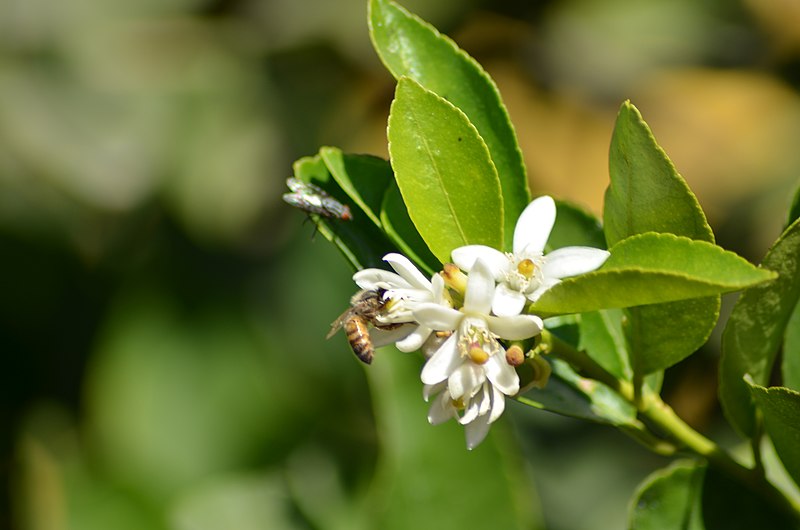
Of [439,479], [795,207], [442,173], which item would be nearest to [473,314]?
[442,173]

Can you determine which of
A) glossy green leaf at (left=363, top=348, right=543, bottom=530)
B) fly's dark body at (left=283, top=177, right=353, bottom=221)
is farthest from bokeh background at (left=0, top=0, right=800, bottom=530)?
fly's dark body at (left=283, top=177, right=353, bottom=221)

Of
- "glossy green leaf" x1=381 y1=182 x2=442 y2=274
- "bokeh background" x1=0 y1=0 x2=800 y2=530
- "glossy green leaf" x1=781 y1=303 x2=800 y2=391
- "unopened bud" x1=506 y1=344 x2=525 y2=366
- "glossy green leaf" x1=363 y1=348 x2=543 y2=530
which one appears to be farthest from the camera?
"bokeh background" x1=0 y1=0 x2=800 y2=530

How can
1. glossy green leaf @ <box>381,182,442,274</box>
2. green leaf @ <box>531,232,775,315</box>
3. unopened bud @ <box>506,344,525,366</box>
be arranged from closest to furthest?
green leaf @ <box>531,232,775,315</box> → unopened bud @ <box>506,344,525,366</box> → glossy green leaf @ <box>381,182,442,274</box>

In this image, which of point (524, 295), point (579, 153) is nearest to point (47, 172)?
point (579, 153)

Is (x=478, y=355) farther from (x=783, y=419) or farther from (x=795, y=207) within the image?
(x=795, y=207)

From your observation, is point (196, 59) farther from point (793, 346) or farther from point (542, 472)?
point (793, 346)

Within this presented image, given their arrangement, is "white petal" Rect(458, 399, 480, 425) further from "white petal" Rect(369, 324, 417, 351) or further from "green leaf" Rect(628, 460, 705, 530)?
"green leaf" Rect(628, 460, 705, 530)

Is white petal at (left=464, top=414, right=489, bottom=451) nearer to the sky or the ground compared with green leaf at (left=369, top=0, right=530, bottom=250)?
nearer to the ground

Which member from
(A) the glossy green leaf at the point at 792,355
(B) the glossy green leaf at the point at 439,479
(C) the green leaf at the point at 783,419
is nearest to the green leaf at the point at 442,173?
(C) the green leaf at the point at 783,419
